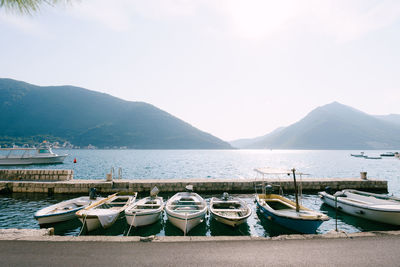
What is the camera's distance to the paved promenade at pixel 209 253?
5094 millimetres

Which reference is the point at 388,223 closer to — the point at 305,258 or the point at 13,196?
the point at 305,258

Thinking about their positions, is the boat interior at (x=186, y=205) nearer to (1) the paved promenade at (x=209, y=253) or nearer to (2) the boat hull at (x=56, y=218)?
(1) the paved promenade at (x=209, y=253)

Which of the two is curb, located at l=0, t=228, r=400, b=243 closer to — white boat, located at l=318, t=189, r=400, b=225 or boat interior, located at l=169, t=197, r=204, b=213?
white boat, located at l=318, t=189, r=400, b=225

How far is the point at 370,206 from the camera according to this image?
34.8ft

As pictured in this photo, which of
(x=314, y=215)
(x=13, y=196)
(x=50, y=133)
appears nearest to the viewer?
(x=314, y=215)

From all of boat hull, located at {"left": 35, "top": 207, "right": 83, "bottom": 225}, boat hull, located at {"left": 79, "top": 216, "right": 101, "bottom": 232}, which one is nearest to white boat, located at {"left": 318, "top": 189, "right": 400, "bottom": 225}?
boat hull, located at {"left": 79, "top": 216, "right": 101, "bottom": 232}

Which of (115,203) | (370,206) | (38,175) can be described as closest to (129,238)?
(115,203)

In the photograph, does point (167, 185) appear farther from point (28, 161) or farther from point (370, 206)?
point (28, 161)

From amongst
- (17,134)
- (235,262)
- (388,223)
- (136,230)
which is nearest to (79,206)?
(136,230)

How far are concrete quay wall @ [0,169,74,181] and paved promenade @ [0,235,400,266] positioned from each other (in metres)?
16.0

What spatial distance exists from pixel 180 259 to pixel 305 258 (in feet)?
11.9

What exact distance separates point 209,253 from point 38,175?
23.1m

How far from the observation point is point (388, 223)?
10148mm

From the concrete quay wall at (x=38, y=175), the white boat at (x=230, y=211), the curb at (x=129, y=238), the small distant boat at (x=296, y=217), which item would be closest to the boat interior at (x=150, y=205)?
the white boat at (x=230, y=211)
